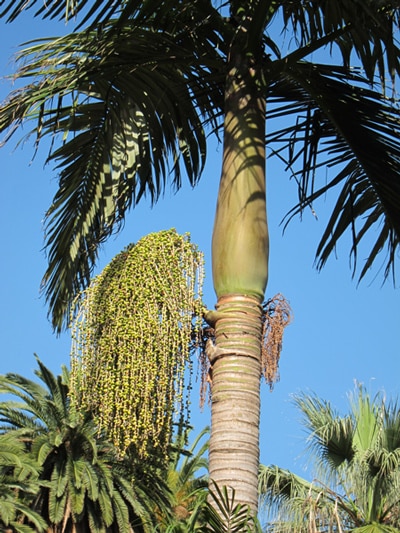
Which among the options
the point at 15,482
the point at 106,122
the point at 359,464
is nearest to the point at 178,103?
the point at 106,122

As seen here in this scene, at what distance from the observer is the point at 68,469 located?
2459 cm

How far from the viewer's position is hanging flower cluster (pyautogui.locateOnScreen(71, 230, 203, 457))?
7.00 meters

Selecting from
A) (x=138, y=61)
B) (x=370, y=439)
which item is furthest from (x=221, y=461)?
(x=370, y=439)

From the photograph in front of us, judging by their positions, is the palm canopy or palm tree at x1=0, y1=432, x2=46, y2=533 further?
palm tree at x1=0, y1=432, x2=46, y2=533

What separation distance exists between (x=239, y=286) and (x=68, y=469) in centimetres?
1952

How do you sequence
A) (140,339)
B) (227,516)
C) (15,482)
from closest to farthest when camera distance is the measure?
(227,516)
(140,339)
(15,482)

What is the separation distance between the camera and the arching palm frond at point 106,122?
691 cm

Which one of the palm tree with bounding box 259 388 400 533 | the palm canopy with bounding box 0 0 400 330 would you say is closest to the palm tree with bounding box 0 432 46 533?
the palm tree with bounding box 259 388 400 533

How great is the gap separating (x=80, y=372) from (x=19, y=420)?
62.1ft

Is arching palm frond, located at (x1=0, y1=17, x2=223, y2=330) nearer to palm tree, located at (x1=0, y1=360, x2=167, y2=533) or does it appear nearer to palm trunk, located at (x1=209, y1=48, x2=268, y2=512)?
palm trunk, located at (x1=209, y1=48, x2=268, y2=512)

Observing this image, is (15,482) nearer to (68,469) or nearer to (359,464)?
(68,469)

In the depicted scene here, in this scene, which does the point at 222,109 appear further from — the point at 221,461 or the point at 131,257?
the point at 221,461

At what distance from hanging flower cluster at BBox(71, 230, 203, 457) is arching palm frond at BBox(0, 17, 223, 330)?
2.36 feet

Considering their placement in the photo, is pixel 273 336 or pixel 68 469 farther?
pixel 68 469
